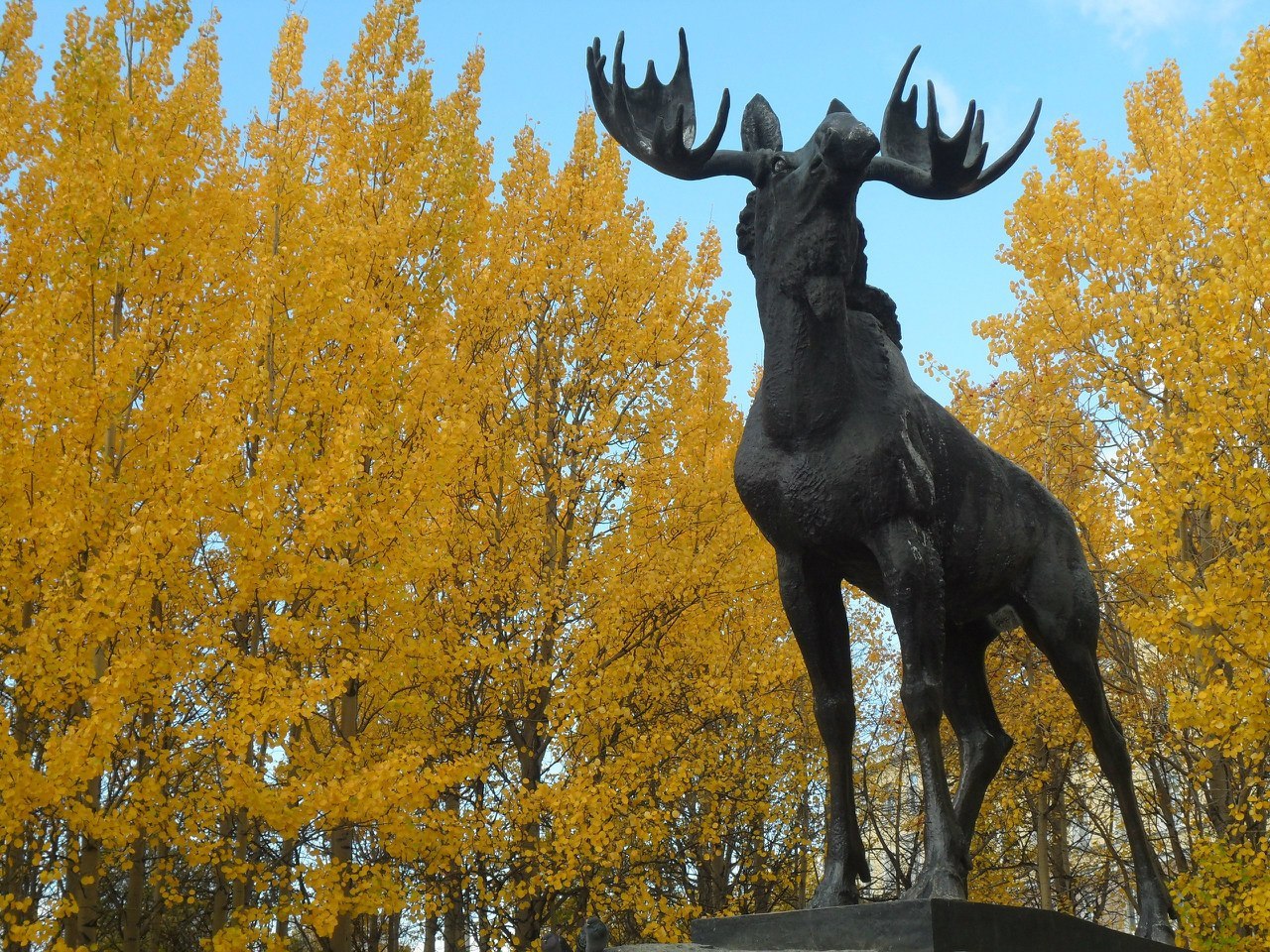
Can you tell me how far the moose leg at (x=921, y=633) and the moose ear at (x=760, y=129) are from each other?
144cm

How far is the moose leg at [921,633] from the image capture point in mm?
3605

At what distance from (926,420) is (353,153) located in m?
7.89

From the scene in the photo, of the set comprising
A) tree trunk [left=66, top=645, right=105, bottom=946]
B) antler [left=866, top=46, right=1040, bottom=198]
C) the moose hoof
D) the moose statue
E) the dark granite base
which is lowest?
the dark granite base

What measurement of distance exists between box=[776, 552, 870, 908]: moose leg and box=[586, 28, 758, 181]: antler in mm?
1330

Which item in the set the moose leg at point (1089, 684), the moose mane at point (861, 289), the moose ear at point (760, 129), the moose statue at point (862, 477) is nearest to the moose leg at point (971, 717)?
the moose statue at point (862, 477)

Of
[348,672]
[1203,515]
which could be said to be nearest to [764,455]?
[348,672]

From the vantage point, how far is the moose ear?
422cm

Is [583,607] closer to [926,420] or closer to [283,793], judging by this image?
[283,793]

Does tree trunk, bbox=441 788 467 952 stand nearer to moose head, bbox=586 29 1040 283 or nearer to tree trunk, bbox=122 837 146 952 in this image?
tree trunk, bbox=122 837 146 952

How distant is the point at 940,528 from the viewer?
4102 millimetres

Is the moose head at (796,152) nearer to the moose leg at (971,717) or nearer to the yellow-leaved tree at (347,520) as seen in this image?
the moose leg at (971,717)

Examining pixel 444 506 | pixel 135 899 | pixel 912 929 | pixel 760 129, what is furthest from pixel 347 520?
pixel 912 929

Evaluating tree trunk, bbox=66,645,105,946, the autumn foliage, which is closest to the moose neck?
the autumn foliage

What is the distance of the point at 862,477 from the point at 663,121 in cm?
136
